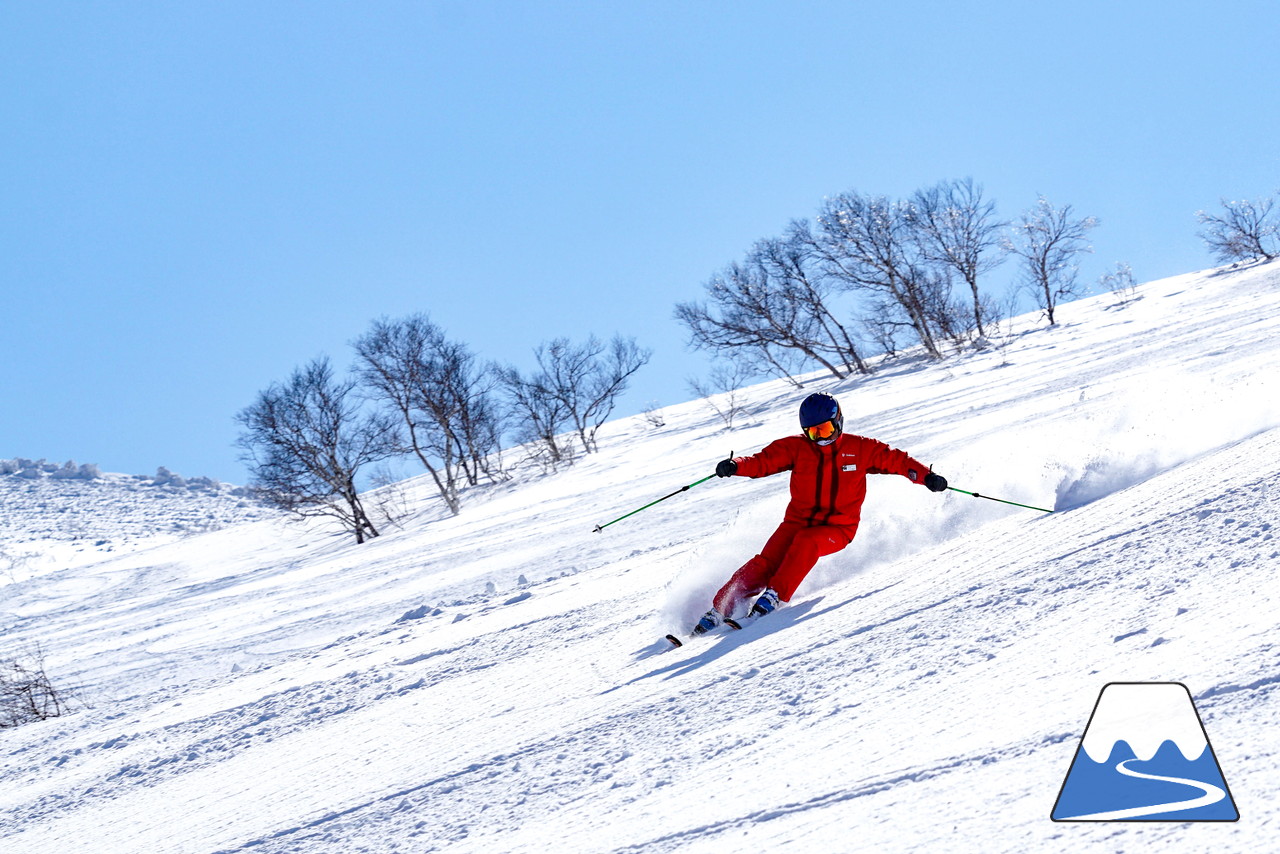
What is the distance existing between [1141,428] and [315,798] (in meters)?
5.35

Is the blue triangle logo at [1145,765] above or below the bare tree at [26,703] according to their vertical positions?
below

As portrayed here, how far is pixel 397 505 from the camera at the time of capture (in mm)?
29422

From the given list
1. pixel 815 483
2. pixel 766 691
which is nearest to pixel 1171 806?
pixel 766 691

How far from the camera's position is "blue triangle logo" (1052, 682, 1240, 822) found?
76.7 inches

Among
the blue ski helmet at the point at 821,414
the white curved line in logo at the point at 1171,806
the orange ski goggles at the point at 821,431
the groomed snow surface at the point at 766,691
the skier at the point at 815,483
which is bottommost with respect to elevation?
the white curved line in logo at the point at 1171,806

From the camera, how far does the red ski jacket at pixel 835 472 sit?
5336 millimetres

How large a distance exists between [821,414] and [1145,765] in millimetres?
3323

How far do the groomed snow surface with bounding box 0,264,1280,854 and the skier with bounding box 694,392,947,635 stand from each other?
293 millimetres

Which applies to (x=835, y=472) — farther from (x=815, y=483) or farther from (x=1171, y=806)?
(x=1171, y=806)

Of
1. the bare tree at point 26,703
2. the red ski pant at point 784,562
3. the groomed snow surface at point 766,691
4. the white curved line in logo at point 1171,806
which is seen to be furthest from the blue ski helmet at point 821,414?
the bare tree at point 26,703

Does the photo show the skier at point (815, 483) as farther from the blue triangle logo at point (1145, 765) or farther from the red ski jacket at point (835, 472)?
the blue triangle logo at point (1145, 765)

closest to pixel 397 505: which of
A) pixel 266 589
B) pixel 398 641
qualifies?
pixel 266 589

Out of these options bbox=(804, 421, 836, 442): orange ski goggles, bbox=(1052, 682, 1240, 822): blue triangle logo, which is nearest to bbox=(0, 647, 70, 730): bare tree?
bbox=(804, 421, 836, 442): orange ski goggles

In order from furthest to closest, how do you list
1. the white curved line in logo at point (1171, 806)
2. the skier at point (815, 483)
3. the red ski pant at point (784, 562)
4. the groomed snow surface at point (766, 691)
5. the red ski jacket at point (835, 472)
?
the red ski jacket at point (835, 472) → the skier at point (815, 483) → the red ski pant at point (784, 562) → the groomed snow surface at point (766, 691) → the white curved line in logo at point (1171, 806)
